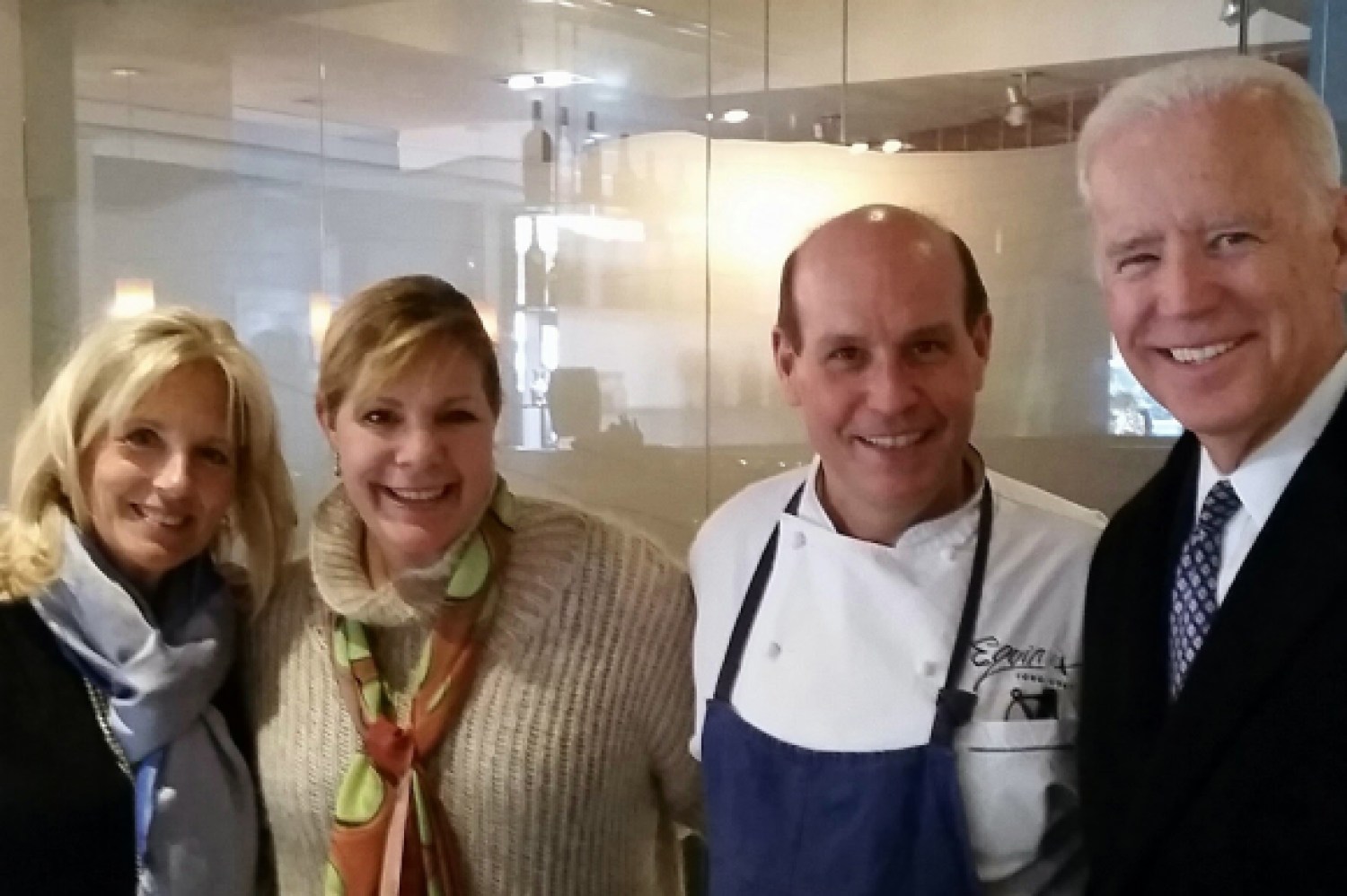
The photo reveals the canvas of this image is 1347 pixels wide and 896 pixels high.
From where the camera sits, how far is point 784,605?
4.17 ft

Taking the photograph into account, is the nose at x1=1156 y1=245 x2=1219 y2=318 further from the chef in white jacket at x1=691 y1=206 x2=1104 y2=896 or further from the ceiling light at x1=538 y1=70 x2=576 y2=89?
the ceiling light at x1=538 y1=70 x2=576 y2=89

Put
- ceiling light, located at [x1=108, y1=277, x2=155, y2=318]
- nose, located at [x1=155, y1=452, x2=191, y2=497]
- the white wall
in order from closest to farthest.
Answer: nose, located at [x1=155, y1=452, x2=191, y2=497]
the white wall
ceiling light, located at [x1=108, y1=277, x2=155, y2=318]

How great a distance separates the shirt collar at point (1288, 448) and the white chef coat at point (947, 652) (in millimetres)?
237

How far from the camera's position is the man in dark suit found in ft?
2.90

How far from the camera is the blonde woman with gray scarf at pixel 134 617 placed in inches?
50.2

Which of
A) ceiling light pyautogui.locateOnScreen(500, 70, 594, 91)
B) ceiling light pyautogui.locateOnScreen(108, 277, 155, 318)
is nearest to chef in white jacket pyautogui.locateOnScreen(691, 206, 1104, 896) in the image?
ceiling light pyautogui.locateOnScreen(500, 70, 594, 91)

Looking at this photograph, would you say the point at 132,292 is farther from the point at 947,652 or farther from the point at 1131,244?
the point at 1131,244

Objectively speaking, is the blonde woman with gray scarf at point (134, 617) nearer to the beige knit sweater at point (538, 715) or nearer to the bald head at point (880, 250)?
the beige knit sweater at point (538, 715)

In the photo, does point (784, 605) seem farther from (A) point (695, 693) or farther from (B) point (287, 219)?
(B) point (287, 219)

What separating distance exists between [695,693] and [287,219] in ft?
5.74

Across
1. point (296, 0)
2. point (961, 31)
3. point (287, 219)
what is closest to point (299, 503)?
point (287, 219)

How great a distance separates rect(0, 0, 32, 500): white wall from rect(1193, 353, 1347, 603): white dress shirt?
2505mm

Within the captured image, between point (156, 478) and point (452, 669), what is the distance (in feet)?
1.12

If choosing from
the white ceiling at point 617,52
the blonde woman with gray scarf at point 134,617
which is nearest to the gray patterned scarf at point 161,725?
the blonde woman with gray scarf at point 134,617
